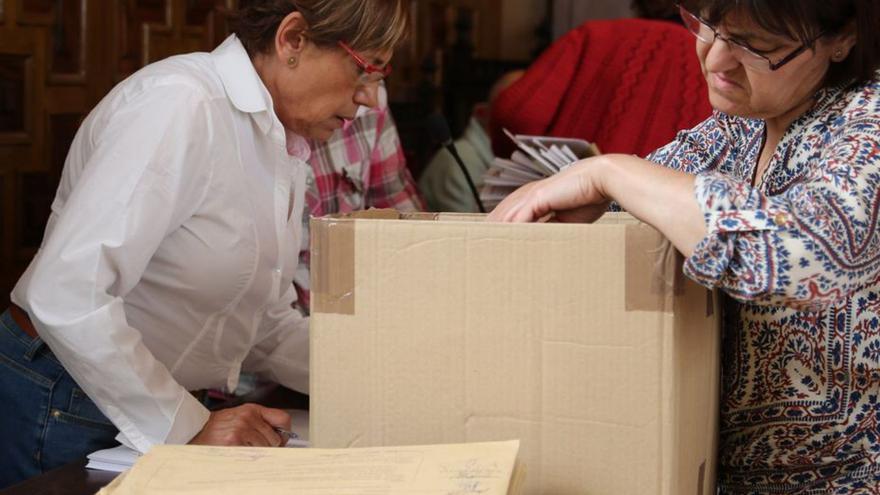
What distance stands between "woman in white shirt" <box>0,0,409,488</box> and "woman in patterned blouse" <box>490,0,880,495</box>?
0.54 metres

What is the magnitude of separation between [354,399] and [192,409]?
1.56 ft

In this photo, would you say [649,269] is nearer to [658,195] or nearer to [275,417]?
[658,195]

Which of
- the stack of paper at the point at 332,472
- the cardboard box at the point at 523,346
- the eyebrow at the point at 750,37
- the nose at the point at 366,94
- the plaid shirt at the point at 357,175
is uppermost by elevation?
the nose at the point at 366,94

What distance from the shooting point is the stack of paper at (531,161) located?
2172 mm

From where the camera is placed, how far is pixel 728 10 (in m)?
1.09

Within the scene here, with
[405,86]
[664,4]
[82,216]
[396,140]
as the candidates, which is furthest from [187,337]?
[405,86]

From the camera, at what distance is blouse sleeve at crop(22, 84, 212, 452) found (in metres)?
1.38

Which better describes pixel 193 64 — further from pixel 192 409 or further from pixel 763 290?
pixel 763 290

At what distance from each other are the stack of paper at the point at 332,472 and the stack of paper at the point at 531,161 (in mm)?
1218

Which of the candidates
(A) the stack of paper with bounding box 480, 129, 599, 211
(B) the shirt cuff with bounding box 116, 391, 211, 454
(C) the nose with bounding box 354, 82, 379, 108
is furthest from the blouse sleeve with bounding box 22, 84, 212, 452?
(A) the stack of paper with bounding box 480, 129, 599, 211

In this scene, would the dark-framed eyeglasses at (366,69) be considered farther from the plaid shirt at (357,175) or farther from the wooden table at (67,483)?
the wooden table at (67,483)

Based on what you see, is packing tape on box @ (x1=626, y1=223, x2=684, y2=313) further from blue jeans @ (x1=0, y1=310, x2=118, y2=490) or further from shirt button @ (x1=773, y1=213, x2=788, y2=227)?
blue jeans @ (x1=0, y1=310, x2=118, y2=490)

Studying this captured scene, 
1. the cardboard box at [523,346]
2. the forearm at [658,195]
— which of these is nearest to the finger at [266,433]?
the cardboard box at [523,346]

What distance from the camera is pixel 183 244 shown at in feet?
5.07
